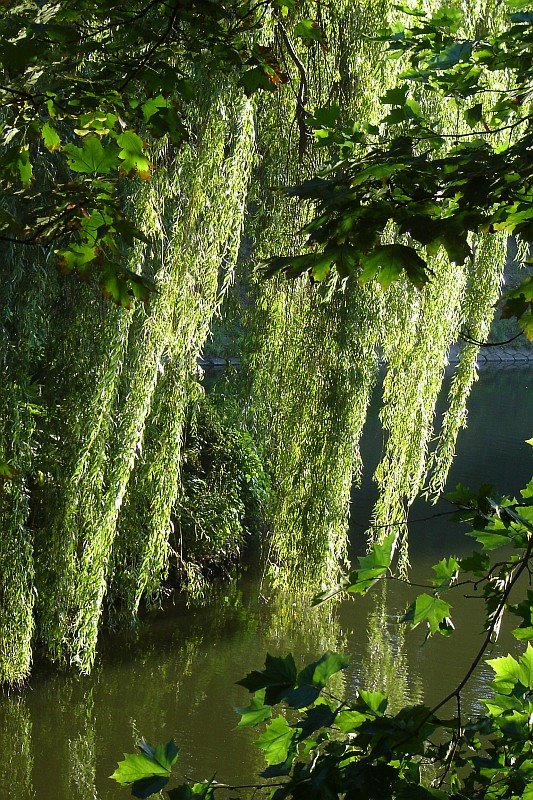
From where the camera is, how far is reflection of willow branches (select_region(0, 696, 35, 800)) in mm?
4375

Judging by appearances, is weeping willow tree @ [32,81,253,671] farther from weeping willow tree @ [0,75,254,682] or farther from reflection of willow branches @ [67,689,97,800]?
reflection of willow branches @ [67,689,97,800]

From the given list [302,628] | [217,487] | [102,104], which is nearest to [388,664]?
[302,628]

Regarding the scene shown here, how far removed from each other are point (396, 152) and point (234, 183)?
299cm

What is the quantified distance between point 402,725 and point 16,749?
13.4 feet

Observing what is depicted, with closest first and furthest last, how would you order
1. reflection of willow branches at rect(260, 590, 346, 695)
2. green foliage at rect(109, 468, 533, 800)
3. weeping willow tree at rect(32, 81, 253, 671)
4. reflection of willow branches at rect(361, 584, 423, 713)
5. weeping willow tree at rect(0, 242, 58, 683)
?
green foliage at rect(109, 468, 533, 800) < weeping willow tree at rect(0, 242, 58, 683) < weeping willow tree at rect(32, 81, 253, 671) < reflection of willow branches at rect(361, 584, 423, 713) < reflection of willow branches at rect(260, 590, 346, 695)

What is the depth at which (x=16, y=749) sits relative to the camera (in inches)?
186

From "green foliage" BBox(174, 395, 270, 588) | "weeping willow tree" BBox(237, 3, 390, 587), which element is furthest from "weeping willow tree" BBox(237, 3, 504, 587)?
"green foliage" BBox(174, 395, 270, 588)

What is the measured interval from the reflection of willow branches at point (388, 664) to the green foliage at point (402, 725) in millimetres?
3894

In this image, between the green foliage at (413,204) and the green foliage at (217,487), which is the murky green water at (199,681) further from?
the green foliage at (413,204)

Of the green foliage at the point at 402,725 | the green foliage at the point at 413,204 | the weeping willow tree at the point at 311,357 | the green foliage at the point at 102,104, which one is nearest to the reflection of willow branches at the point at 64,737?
the weeping willow tree at the point at 311,357

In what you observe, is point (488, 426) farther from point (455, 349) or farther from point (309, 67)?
point (455, 349)

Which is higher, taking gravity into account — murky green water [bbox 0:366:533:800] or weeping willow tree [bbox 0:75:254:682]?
weeping willow tree [bbox 0:75:254:682]

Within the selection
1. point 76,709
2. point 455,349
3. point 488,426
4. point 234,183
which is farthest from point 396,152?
point 455,349

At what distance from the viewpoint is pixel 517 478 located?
35.3 feet
